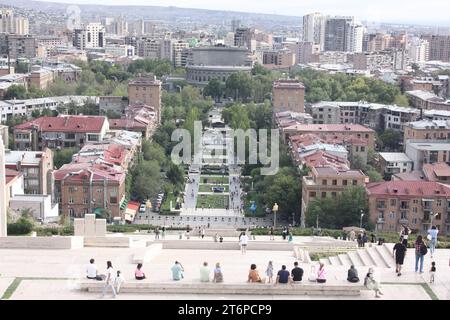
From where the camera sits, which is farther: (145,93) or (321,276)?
(145,93)

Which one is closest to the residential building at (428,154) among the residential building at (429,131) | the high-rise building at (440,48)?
A: the residential building at (429,131)

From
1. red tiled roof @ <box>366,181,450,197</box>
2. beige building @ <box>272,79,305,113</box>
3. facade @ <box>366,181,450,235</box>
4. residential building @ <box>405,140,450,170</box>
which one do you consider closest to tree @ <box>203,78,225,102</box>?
beige building @ <box>272,79,305,113</box>

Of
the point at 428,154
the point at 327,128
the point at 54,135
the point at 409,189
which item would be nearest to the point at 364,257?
the point at 409,189

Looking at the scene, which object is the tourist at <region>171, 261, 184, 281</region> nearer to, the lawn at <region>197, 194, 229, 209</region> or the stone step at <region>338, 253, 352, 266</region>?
the stone step at <region>338, 253, 352, 266</region>

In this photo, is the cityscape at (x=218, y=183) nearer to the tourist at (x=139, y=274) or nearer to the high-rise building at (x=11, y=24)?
the tourist at (x=139, y=274)

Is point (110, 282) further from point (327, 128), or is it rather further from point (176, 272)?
point (327, 128)

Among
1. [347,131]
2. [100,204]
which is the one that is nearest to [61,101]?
[347,131]
